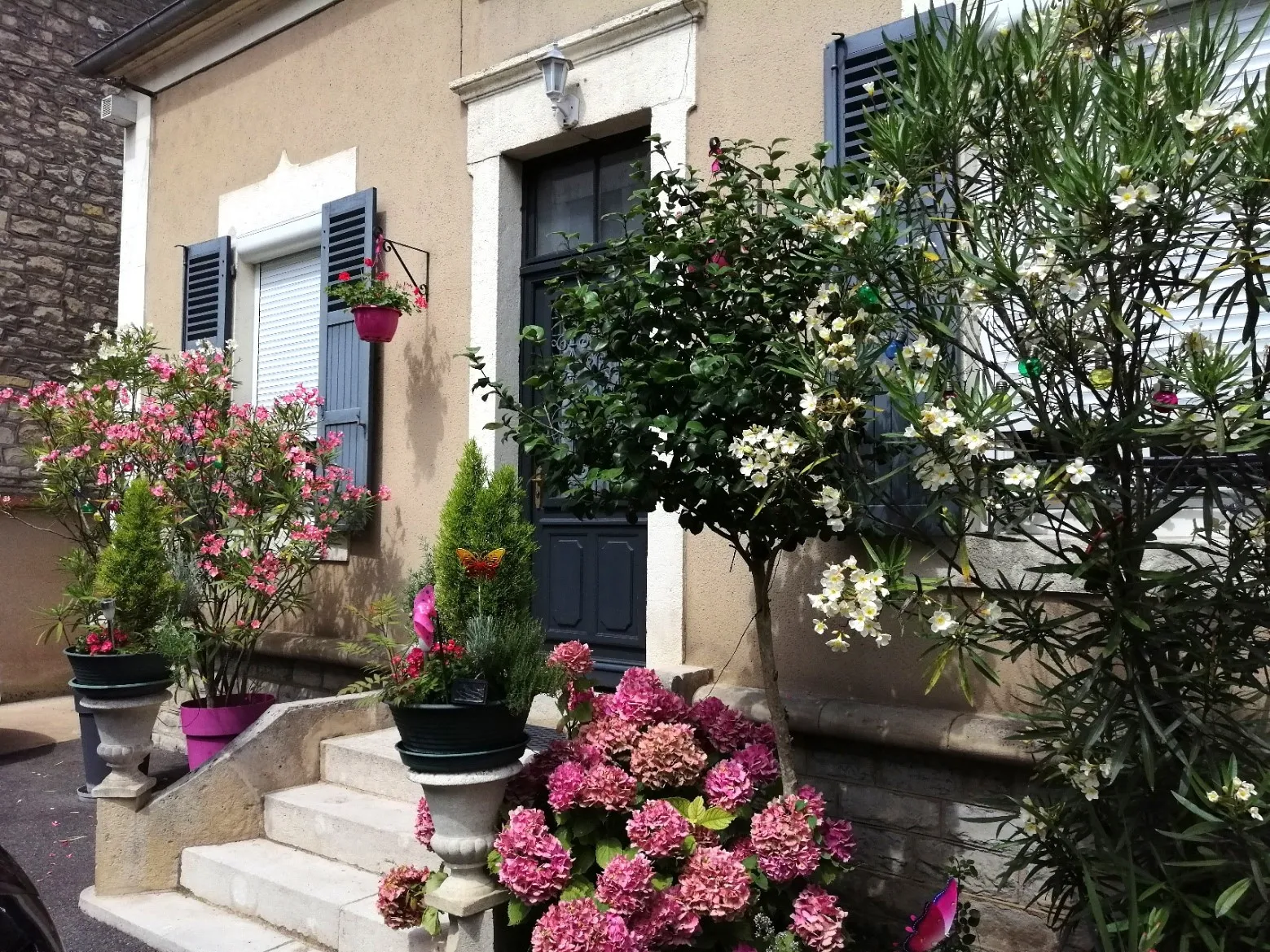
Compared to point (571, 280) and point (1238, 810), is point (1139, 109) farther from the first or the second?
point (571, 280)

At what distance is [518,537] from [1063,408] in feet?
6.31

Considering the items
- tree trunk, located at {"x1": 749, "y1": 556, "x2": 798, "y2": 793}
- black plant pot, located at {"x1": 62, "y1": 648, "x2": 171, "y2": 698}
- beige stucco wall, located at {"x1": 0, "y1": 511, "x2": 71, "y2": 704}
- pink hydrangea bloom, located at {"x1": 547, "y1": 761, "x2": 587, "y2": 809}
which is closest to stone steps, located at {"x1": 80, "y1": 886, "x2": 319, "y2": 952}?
black plant pot, located at {"x1": 62, "y1": 648, "x2": 171, "y2": 698}

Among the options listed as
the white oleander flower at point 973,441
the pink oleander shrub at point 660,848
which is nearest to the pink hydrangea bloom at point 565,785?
the pink oleander shrub at point 660,848

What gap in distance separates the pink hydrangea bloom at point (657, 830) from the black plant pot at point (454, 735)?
0.48 meters

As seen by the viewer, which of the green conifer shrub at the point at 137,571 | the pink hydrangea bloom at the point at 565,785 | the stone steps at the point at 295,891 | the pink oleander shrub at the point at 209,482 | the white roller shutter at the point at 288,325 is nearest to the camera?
the pink hydrangea bloom at the point at 565,785

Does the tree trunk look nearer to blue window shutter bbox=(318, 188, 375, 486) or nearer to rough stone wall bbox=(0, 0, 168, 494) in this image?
blue window shutter bbox=(318, 188, 375, 486)

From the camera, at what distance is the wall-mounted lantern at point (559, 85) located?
479 cm

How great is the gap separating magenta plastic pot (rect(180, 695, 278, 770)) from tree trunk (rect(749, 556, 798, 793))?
3.09 metres

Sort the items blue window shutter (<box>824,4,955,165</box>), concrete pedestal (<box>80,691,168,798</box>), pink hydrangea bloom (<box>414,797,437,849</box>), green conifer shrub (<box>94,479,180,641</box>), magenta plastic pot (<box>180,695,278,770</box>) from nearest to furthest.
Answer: pink hydrangea bloom (<box>414,797,437,849</box>)
blue window shutter (<box>824,4,955,165</box>)
concrete pedestal (<box>80,691,168,798</box>)
green conifer shrub (<box>94,479,180,641</box>)
magenta plastic pot (<box>180,695,278,770</box>)

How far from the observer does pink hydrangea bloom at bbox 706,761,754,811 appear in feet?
9.92

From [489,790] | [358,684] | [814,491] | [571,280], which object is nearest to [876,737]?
[814,491]

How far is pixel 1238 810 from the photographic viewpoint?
209cm

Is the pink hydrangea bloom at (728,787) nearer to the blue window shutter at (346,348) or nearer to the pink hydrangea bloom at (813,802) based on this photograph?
the pink hydrangea bloom at (813,802)

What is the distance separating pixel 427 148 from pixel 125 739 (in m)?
3.43
